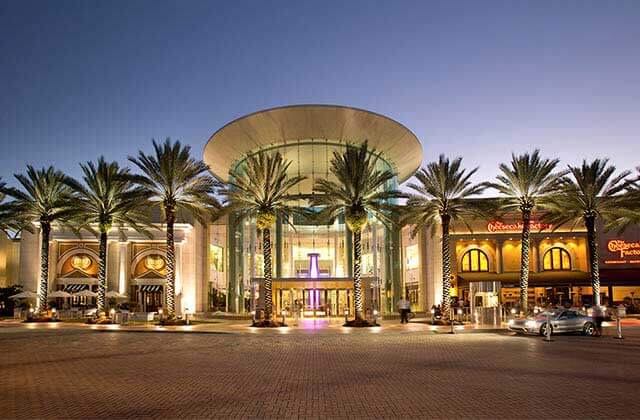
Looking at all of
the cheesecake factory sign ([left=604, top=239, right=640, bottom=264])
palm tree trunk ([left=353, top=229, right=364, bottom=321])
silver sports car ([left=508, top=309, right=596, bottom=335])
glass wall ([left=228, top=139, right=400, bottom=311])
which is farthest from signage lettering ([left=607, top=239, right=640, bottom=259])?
palm tree trunk ([left=353, top=229, right=364, bottom=321])

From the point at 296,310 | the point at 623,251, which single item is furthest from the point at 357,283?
the point at 623,251

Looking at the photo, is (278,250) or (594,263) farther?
(278,250)

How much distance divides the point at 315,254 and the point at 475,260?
1671 centimetres

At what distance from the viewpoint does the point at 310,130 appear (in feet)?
172

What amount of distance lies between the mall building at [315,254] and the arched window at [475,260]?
10 cm

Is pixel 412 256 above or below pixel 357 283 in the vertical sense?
above

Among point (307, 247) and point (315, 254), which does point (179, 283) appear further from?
point (315, 254)

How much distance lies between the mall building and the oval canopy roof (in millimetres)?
92

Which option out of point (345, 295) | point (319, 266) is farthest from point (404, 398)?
point (319, 266)

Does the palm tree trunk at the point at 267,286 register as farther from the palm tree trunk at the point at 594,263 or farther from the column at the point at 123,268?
the palm tree trunk at the point at 594,263

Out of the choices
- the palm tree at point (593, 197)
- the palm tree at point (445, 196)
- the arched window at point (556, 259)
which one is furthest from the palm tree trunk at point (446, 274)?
the arched window at point (556, 259)

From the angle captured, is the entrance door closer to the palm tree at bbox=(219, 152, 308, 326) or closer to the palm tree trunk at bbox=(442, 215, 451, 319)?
the palm tree at bbox=(219, 152, 308, 326)

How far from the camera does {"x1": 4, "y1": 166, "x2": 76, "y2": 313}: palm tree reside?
4203 cm

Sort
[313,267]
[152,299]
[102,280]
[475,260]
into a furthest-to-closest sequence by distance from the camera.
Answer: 1. [475,260]
2. [152,299]
3. [313,267]
4. [102,280]
